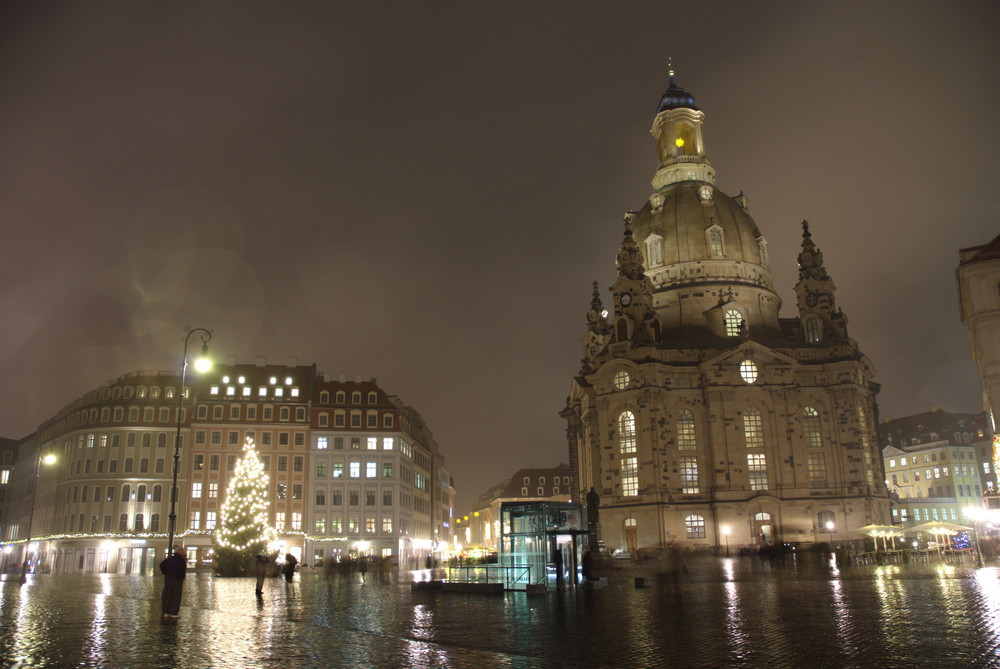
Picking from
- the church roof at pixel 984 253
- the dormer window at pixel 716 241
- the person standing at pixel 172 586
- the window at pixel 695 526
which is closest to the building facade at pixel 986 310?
the church roof at pixel 984 253

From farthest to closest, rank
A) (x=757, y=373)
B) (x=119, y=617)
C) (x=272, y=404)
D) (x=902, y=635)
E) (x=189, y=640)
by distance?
(x=272, y=404) < (x=757, y=373) < (x=119, y=617) < (x=189, y=640) < (x=902, y=635)

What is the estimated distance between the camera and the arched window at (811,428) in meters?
77.6

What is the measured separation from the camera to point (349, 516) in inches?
3482

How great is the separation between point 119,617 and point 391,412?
6946 cm

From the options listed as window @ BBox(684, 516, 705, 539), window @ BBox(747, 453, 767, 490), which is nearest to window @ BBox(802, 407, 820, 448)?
window @ BBox(747, 453, 767, 490)

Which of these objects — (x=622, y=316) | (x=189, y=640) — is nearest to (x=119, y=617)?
(x=189, y=640)

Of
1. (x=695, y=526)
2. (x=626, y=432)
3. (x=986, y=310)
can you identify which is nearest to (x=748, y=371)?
(x=626, y=432)

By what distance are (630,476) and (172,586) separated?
58.7 metres

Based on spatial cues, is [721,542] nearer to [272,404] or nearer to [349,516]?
[349,516]

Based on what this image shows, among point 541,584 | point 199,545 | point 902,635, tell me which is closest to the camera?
point 902,635

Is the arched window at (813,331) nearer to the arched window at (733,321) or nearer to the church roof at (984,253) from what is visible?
the arched window at (733,321)

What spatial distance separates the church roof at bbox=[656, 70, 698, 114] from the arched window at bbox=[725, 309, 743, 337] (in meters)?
32.7

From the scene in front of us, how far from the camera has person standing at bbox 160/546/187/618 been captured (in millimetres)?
21844

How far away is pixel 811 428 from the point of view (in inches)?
3076
